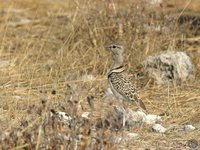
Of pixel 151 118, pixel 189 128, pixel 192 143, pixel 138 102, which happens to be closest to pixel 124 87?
pixel 138 102

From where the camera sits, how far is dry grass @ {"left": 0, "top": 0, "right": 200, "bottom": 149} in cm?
645

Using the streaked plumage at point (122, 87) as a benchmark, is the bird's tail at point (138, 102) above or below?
Answer: below

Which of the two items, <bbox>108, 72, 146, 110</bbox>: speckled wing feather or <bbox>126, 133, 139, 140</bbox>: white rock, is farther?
<bbox>108, 72, 146, 110</bbox>: speckled wing feather

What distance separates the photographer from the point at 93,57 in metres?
8.20

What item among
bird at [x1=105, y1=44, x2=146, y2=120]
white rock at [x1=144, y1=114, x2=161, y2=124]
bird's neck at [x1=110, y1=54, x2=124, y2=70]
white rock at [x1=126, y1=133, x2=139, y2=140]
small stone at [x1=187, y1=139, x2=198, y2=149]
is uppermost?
bird's neck at [x1=110, y1=54, x2=124, y2=70]

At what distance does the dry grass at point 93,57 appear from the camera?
645cm

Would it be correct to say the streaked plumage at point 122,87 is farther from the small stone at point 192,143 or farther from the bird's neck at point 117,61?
the small stone at point 192,143

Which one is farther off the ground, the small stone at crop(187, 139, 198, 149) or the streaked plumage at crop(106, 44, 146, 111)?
the streaked plumage at crop(106, 44, 146, 111)

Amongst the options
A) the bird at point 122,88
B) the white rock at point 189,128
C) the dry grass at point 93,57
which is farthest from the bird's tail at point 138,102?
the white rock at point 189,128

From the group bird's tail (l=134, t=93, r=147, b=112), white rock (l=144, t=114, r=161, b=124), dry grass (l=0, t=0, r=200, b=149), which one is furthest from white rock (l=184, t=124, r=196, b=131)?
bird's tail (l=134, t=93, r=147, b=112)

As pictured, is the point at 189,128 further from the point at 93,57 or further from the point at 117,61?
the point at 93,57

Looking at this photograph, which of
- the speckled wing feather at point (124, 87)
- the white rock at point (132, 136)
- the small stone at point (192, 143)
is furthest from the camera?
the speckled wing feather at point (124, 87)

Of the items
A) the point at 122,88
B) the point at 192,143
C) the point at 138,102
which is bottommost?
the point at 192,143

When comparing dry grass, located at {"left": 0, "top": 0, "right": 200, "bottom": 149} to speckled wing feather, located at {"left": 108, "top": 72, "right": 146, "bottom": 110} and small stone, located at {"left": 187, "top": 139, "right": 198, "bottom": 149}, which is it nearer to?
small stone, located at {"left": 187, "top": 139, "right": 198, "bottom": 149}
